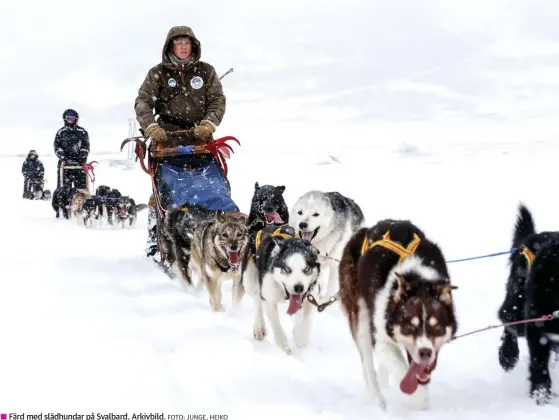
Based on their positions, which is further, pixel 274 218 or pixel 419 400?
pixel 274 218

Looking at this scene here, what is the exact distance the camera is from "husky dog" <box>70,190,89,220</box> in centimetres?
1019

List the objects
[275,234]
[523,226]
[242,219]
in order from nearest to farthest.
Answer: [523,226] < [275,234] < [242,219]

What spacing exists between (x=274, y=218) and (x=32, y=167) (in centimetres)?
1366

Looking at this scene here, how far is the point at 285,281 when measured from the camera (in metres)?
3.39

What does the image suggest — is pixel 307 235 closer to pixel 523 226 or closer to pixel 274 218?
Answer: pixel 274 218

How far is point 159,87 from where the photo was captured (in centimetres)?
517

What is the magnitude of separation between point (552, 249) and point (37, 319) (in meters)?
2.83

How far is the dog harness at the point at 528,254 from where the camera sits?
8.64 feet

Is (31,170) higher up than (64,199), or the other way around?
(31,170)

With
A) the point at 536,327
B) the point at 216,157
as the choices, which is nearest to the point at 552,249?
the point at 536,327

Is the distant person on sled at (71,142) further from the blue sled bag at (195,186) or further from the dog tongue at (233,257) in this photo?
the dog tongue at (233,257)

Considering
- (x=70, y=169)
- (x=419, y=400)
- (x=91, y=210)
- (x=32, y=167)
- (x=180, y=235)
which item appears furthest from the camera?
(x=32, y=167)

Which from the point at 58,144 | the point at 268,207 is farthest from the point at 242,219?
the point at 58,144

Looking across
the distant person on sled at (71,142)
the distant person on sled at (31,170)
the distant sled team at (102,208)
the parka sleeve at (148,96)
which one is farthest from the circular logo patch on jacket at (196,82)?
the distant person on sled at (31,170)
